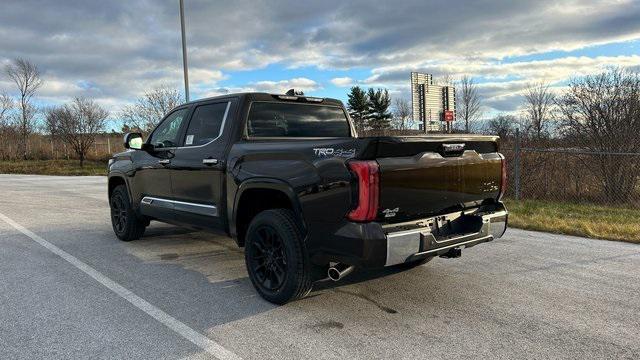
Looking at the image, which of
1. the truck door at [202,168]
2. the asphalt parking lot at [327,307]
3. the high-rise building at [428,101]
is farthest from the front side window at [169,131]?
the high-rise building at [428,101]

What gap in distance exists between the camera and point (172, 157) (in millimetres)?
5820

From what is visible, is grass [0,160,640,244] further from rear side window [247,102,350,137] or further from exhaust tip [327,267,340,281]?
exhaust tip [327,267,340,281]

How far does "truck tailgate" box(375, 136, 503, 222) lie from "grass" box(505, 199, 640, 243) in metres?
3.65

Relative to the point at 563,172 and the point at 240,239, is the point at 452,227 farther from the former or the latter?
the point at 563,172

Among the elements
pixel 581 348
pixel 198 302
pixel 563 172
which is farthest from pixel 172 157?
pixel 563 172

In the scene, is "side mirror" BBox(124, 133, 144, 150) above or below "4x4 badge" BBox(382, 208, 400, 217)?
above

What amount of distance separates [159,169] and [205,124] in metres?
1.04

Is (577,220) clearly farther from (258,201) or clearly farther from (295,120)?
(258,201)

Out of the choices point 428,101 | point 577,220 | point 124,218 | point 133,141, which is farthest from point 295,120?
point 428,101

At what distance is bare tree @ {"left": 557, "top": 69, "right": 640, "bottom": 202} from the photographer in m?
12.3

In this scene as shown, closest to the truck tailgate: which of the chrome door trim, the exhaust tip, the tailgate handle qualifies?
the tailgate handle

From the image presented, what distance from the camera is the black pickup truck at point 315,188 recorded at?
3.68 m

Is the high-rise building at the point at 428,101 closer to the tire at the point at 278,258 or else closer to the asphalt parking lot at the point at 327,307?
the asphalt parking lot at the point at 327,307

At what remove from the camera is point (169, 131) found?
6.21 m
